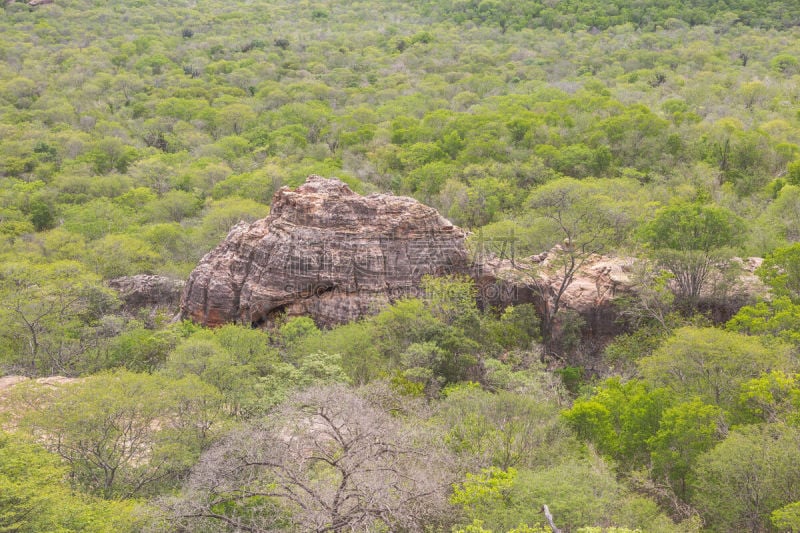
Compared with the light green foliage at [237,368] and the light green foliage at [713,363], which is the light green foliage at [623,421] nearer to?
the light green foliage at [713,363]

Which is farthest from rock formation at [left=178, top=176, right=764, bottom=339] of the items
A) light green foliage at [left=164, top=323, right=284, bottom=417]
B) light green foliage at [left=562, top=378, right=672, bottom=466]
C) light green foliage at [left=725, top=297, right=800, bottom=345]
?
Result: light green foliage at [left=562, top=378, right=672, bottom=466]

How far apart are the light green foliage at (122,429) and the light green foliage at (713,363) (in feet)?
46.0

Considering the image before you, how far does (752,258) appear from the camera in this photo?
24891mm

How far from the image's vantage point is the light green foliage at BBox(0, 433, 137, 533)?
1173 cm

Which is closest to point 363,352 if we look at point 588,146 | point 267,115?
point 588,146

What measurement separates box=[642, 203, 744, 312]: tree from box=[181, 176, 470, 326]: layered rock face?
8.65m

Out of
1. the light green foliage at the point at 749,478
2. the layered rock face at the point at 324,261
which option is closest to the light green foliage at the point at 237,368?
the layered rock face at the point at 324,261

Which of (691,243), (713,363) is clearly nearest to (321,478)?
(713,363)

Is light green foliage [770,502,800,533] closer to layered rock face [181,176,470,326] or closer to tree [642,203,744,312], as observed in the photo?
tree [642,203,744,312]

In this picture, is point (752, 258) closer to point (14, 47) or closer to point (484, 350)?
point (484, 350)

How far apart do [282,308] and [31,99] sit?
55393mm

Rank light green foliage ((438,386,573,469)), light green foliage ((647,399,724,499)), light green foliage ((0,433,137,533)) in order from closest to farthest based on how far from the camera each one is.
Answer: light green foliage ((0,433,137,533))
light green foliage ((647,399,724,499))
light green foliage ((438,386,573,469))

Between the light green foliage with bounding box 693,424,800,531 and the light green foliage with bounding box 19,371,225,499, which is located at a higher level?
the light green foliage with bounding box 693,424,800,531

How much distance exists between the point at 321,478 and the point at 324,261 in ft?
43.2
